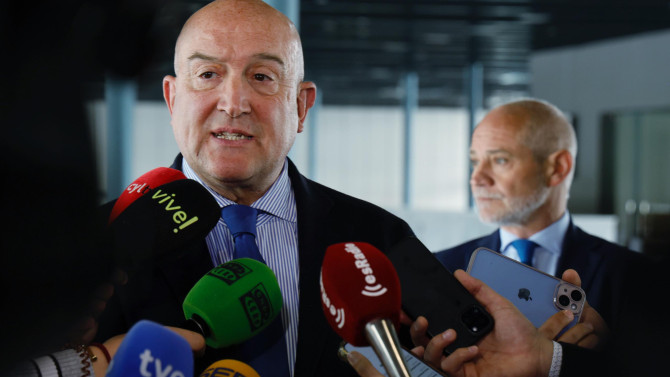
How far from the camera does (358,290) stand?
0.91 metres

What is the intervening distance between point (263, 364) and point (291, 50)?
70cm

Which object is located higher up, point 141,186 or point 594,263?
point 141,186

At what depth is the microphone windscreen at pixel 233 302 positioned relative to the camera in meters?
1.05

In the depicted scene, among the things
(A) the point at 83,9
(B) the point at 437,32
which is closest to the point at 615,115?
(B) the point at 437,32

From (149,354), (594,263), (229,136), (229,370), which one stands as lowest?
(594,263)

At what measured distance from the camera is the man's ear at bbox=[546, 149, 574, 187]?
2496 mm

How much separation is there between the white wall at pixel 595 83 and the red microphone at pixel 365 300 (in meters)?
9.56

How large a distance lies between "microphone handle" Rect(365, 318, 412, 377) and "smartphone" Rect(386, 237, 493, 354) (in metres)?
0.26

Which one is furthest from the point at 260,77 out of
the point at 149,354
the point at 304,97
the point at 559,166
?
the point at 559,166

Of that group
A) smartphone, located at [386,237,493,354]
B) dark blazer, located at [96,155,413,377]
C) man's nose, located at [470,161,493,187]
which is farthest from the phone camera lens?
man's nose, located at [470,161,493,187]

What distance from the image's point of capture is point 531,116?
8.21 feet

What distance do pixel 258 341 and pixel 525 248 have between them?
136 centimetres

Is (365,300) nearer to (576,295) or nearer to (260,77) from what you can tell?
(576,295)

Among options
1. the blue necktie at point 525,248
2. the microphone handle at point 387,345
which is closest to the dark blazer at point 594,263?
the blue necktie at point 525,248
